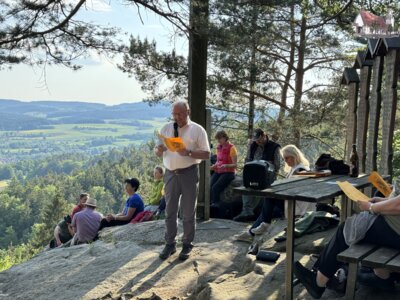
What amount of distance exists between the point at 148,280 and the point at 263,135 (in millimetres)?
2905

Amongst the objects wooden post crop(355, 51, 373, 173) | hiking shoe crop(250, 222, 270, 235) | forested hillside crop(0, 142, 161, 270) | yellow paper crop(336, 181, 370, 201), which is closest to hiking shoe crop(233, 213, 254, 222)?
hiking shoe crop(250, 222, 270, 235)

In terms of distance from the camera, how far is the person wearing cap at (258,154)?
634cm

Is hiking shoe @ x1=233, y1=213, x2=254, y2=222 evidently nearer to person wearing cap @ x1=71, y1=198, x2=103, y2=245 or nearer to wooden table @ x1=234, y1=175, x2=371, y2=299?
person wearing cap @ x1=71, y1=198, x2=103, y2=245

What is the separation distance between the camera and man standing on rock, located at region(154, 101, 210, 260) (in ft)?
14.6

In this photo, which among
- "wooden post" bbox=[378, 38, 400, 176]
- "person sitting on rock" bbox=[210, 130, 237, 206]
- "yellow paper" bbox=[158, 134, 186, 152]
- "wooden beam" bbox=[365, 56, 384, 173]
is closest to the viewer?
"yellow paper" bbox=[158, 134, 186, 152]

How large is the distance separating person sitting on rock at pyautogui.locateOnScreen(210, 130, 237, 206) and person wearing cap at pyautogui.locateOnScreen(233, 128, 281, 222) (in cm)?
56

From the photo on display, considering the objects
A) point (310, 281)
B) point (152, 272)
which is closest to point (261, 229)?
point (152, 272)

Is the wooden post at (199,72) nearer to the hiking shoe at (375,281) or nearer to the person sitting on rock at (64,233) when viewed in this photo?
the person sitting on rock at (64,233)

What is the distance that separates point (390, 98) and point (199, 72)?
2494 millimetres

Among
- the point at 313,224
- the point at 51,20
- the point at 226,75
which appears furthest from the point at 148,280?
the point at 226,75

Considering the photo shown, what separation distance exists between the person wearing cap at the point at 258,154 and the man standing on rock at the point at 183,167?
1.98 meters

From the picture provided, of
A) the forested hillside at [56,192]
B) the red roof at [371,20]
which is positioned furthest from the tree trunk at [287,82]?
the forested hillside at [56,192]

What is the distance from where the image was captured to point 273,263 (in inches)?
154

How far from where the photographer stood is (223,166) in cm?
725
